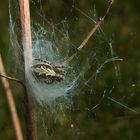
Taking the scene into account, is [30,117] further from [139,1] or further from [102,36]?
[139,1]

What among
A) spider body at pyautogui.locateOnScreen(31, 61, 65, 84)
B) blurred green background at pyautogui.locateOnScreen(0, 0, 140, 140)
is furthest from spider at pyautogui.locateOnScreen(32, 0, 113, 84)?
blurred green background at pyautogui.locateOnScreen(0, 0, 140, 140)

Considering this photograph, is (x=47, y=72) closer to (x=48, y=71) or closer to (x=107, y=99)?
(x=48, y=71)

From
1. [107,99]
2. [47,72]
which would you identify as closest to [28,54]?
[47,72]

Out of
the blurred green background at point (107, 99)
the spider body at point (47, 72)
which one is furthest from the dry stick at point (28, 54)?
the blurred green background at point (107, 99)

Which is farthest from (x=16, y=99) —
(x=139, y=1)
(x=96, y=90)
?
(x=139, y=1)

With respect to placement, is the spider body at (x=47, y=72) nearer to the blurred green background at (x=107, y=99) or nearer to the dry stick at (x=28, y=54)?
the dry stick at (x=28, y=54)
